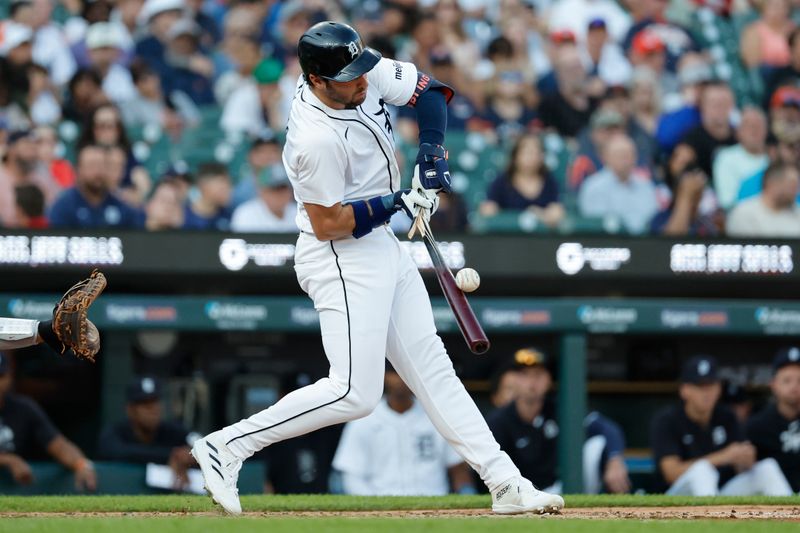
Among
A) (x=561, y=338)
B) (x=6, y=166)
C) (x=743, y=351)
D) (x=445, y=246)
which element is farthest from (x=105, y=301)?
(x=743, y=351)

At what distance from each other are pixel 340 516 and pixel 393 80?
1.47 metres

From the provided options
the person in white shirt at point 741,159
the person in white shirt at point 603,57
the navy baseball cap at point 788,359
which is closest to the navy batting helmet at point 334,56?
the navy baseball cap at point 788,359

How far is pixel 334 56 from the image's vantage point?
4.12 metres

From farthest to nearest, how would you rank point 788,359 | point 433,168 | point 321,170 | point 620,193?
1. point 620,193
2. point 788,359
3. point 433,168
4. point 321,170

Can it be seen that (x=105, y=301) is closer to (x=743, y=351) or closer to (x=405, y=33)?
(x=405, y=33)

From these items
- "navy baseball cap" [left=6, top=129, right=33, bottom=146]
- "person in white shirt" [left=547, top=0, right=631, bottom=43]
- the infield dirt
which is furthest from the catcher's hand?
"person in white shirt" [left=547, top=0, right=631, bottom=43]

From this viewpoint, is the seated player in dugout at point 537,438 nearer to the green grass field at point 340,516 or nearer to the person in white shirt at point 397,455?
the person in white shirt at point 397,455

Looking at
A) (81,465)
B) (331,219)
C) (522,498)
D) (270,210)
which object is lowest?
Result: (81,465)

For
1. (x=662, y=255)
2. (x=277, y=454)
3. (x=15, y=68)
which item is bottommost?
(x=277, y=454)

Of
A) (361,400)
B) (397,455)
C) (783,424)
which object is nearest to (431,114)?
(361,400)

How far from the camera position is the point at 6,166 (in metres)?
7.55

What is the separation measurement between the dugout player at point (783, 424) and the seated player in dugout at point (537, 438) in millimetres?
793

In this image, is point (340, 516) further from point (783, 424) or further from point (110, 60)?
point (110, 60)

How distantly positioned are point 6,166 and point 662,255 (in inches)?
146
